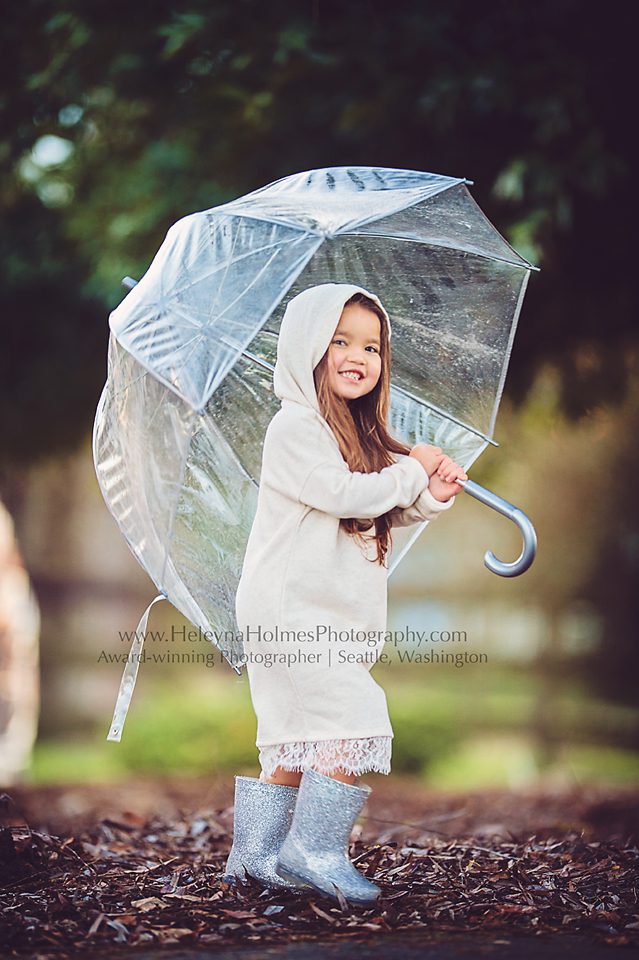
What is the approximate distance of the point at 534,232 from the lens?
4.07 meters

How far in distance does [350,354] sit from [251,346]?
0.47 metres

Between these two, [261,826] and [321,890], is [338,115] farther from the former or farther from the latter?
[321,890]

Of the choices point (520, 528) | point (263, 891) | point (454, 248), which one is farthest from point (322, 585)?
point (454, 248)

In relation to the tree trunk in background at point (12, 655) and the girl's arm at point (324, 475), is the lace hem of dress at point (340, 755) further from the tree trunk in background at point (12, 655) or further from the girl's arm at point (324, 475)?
the tree trunk in background at point (12, 655)

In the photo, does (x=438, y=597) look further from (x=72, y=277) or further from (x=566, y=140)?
(x=566, y=140)

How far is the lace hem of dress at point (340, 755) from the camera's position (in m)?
2.08

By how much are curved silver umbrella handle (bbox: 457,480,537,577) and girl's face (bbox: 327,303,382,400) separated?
37 cm

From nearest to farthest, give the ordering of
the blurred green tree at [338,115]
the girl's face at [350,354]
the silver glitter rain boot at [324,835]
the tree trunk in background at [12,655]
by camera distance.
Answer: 1. the silver glitter rain boot at [324,835]
2. the girl's face at [350,354]
3. the blurred green tree at [338,115]
4. the tree trunk in background at [12,655]

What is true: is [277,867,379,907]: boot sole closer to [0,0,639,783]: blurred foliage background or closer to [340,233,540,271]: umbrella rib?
[340,233,540,271]: umbrella rib

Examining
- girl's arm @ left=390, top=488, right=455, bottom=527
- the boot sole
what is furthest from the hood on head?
the boot sole

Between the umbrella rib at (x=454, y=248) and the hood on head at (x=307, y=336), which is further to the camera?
the umbrella rib at (x=454, y=248)

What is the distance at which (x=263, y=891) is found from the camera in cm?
220

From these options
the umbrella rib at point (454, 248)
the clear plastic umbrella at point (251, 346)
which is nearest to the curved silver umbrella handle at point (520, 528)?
the clear plastic umbrella at point (251, 346)

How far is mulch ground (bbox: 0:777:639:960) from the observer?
76.7 inches
